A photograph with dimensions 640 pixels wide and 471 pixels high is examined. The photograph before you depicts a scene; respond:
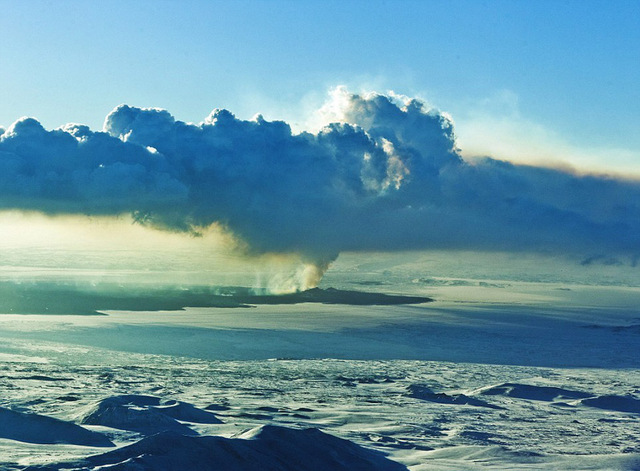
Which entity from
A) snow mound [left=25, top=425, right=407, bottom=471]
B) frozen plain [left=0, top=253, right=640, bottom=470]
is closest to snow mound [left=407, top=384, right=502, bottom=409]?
frozen plain [left=0, top=253, right=640, bottom=470]

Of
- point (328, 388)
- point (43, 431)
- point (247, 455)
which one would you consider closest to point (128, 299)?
point (328, 388)

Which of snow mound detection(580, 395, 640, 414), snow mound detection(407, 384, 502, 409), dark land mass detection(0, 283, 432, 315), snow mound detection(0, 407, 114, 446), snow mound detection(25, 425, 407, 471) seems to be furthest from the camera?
dark land mass detection(0, 283, 432, 315)

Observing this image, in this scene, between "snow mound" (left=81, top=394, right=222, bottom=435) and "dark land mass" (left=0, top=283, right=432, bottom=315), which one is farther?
"dark land mass" (left=0, top=283, right=432, bottom=315)

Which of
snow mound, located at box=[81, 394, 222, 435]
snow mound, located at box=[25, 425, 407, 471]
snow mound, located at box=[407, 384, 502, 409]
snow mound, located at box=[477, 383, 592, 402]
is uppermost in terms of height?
snow mound, located at box=[25, 425, 407, 471]

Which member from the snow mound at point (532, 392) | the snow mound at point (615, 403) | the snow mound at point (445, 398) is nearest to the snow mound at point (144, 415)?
the snow mound at point (445, 398)

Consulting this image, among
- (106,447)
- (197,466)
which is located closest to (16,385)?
(106,447)

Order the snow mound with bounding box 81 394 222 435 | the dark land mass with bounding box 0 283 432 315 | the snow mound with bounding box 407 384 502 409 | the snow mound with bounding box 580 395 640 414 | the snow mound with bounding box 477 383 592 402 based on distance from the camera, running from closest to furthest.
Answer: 1. the snow mound with bounding box 81 394 222 435
2. the snow mound with bounding box 580 395 640 414
3. the snow mound with bounding box 407 384 502 409
4. the snow mound with bounding box 477 383 592 402
5. the dark land mass with bounding box 0 283 432 315

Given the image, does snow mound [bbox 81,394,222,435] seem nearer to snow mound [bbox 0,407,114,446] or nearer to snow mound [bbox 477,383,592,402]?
snow mound [bbox 0,407,114,446]
